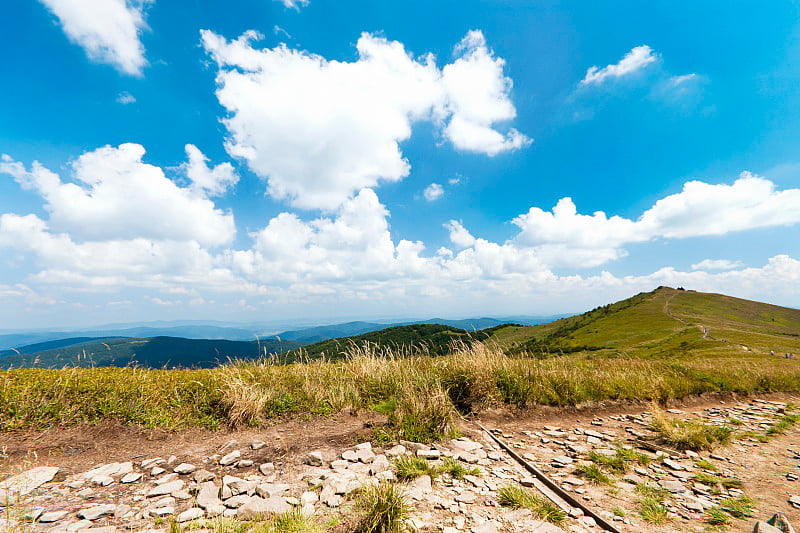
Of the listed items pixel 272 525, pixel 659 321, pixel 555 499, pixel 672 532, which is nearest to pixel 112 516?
pixel 272 525

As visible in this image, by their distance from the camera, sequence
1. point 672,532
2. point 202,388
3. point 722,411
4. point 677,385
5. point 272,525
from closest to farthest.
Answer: point 272,525, point 672,532, point 202,388, point 722,411, point 677,385

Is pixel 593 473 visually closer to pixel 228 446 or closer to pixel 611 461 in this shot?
pixel 611 461

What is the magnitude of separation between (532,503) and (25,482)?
7498 millimetres

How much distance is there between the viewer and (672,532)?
3783 mm

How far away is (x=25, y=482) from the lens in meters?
4.42

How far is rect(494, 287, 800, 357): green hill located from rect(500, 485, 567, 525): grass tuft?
119ft

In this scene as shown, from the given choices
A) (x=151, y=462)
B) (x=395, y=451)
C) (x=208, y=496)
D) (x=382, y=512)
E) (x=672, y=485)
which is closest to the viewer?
(x=382, y=512)

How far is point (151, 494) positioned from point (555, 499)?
5.89 m

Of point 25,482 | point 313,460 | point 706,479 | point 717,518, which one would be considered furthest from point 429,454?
point 25,482

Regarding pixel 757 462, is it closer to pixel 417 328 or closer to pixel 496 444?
pixel 496 444

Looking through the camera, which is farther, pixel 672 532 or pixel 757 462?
pixel 757 462

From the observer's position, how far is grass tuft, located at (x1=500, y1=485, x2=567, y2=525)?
3863 mm

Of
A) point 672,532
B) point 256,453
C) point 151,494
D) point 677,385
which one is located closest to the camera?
point 672,532

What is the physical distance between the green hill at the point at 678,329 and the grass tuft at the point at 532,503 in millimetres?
36174
